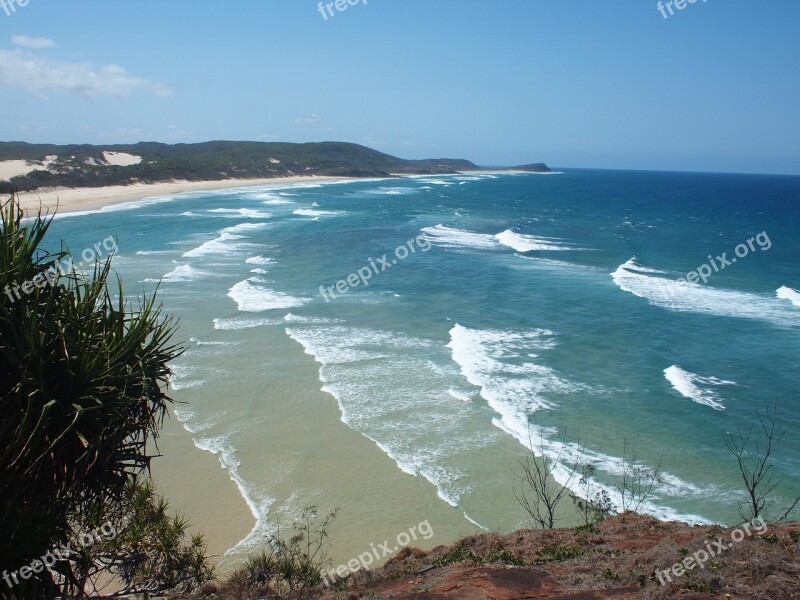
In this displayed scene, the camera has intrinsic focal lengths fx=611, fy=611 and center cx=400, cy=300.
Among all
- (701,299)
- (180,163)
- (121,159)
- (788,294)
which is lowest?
(701,299)

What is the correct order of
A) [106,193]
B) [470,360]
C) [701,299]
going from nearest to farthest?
[470,360] < [701,299] < [106,193]

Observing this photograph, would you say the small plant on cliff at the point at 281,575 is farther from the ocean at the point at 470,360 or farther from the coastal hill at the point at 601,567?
the ocean at the point at 470,360

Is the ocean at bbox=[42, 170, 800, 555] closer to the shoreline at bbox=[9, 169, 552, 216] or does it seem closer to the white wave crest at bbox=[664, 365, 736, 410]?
the white wave crest at bbox=[664, 365, 736, 410]

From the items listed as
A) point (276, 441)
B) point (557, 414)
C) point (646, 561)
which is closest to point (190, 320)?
point (276, 441)

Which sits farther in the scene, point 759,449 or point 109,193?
point 109,193

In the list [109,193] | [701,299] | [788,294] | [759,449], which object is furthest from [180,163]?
[759,449]

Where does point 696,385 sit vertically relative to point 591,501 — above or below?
above

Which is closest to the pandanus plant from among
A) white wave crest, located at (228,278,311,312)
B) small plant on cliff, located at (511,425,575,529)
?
small plant on cliff, located at (511,425,575,529)

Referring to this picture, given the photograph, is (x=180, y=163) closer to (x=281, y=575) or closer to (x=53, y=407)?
(x=281, y=575)

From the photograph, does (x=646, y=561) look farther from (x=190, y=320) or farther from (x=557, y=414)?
(x=190, y=320)
